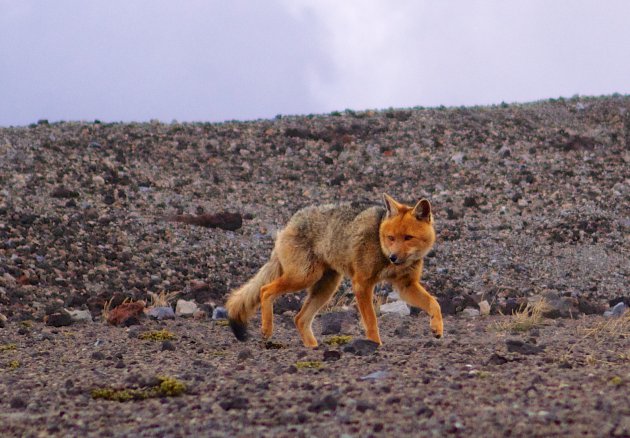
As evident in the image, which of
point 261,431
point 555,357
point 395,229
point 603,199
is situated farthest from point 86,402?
point 603,199

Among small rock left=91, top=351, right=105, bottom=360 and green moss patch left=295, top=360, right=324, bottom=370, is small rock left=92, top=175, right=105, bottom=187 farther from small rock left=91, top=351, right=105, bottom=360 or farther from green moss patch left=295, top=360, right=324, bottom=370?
green moss patch left=295, top=360, right=324, bottom=370

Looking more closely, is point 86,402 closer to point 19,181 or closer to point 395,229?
point 395,229

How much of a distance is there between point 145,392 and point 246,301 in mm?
2869

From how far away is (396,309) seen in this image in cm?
1295

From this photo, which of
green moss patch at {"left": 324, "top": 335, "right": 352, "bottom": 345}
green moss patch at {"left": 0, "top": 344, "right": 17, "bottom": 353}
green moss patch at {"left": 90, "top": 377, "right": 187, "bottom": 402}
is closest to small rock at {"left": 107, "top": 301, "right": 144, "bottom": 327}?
green moss patch at {"left": 0, "top": 344, "right": 17, "bottom": 353}

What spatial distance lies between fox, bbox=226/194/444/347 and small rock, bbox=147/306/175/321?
3.15 m

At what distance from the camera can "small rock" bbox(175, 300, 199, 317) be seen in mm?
12805

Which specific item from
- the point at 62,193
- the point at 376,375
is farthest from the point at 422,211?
the point at 62,193

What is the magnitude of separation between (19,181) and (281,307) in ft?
28.8

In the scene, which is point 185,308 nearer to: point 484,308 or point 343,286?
point 343,286

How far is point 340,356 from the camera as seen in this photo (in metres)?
8.00

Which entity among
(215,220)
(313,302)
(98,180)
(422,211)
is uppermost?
(98,180)

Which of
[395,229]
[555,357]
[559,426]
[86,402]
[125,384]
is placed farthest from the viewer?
[395,229]

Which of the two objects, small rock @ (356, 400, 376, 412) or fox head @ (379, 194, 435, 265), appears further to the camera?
fox head @ (379, 194, 435, 265)
